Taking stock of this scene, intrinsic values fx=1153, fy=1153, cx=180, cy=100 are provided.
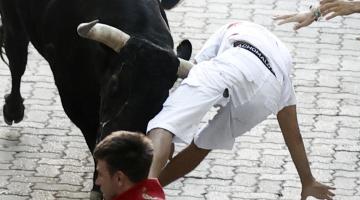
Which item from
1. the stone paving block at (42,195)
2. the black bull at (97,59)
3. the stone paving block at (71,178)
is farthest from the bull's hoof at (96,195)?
the stone paving block at (71,178)

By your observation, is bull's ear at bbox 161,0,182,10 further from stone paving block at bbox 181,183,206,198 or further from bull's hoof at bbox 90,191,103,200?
bull's hoof at bbox 90,191,103,200

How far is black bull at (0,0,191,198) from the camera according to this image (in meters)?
7.22

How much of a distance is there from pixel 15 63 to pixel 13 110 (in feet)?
1.38

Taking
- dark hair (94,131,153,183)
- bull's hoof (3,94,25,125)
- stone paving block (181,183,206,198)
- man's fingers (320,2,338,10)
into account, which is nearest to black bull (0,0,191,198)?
bull's hoof (3,94,25,125)

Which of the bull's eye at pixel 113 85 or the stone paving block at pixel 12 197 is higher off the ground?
the bull's eye at pixel 113 85

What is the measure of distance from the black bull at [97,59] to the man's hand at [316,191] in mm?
1173

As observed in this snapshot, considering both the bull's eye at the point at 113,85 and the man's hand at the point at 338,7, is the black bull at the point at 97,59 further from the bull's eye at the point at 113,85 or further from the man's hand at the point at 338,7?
the man's hand at the point at 338,7

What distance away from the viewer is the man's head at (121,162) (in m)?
5.36

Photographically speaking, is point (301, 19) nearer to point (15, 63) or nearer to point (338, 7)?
point (338, 7)

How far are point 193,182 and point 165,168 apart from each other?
123 centimetres

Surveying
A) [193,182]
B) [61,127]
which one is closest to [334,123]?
[193,182]

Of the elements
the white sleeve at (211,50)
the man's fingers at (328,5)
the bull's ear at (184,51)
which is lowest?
the bull's ear at (184,51)

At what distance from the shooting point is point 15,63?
9781 mm

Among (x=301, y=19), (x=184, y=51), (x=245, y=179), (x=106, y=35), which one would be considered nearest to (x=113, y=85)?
(x=106, y=35)
